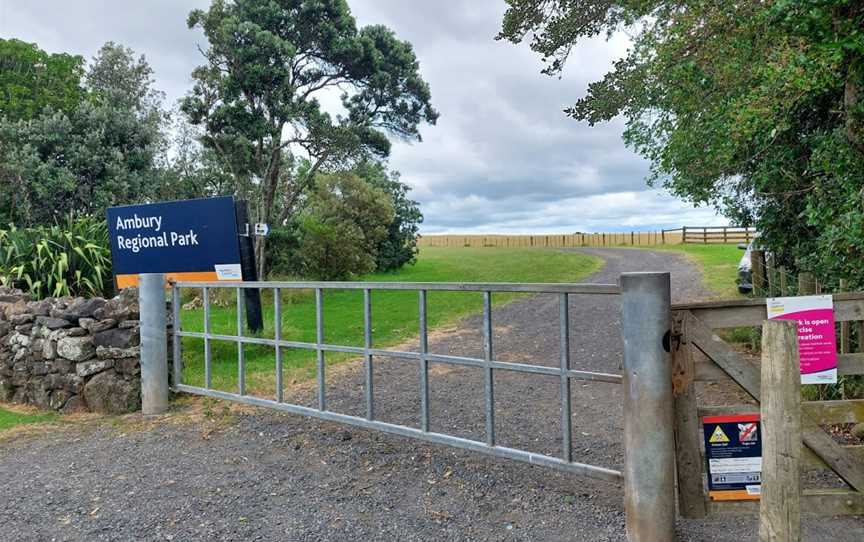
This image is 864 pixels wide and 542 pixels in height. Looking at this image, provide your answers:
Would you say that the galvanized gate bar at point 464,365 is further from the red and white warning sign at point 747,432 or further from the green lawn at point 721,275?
the green lawn at point 721,275

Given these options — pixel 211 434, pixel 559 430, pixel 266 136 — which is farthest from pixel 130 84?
pixel 559 430

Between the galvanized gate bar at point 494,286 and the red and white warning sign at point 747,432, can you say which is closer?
the red and white warning sign at point 747,432

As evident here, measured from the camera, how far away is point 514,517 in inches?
138

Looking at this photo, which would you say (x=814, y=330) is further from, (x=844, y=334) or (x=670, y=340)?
(x=844, y=334)

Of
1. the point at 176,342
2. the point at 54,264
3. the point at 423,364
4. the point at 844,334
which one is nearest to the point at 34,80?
the point at 54,264

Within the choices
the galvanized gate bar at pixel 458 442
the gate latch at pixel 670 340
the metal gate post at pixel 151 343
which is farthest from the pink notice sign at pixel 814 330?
the metal gate post at pixel 151 343

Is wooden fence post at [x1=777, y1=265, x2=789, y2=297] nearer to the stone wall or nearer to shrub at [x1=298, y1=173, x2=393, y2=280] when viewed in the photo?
the stone wall

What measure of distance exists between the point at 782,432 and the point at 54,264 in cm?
907

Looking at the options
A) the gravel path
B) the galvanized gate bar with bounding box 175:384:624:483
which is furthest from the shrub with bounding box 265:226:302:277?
the galvanized gate bar with bounding box 175:384:624:483

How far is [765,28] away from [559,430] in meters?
3.97

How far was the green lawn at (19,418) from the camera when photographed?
229 inches

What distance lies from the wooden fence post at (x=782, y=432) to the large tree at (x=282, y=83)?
49.9 feet

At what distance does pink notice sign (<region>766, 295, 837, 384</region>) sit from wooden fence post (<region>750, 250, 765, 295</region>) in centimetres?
710

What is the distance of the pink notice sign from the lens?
3094mm
